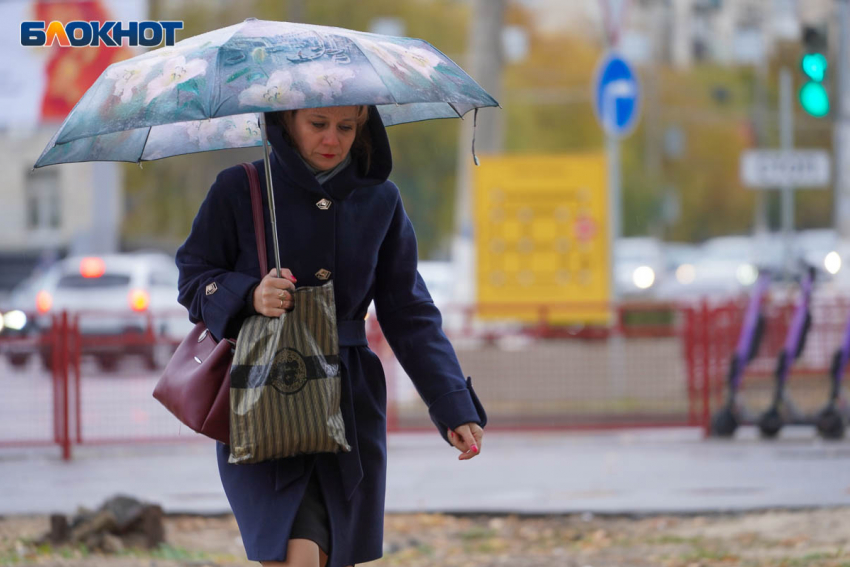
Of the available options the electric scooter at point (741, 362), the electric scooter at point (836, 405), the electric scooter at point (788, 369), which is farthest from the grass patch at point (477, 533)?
the electric scooter at point (836, 405)

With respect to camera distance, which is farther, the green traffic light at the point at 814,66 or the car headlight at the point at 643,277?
the car headlight at the point at 643,277

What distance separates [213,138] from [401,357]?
0.99m

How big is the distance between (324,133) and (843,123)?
1137cm

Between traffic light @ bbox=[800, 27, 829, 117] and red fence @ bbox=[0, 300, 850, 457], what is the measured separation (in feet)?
5.50

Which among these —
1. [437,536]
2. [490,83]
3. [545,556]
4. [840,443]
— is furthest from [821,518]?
[490,83]

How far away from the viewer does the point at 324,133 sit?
11.4 feet

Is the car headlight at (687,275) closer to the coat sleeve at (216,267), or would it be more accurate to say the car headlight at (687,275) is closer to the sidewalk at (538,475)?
the sidewalk at (538,475)

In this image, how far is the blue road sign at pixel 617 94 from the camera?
12570 millimetres

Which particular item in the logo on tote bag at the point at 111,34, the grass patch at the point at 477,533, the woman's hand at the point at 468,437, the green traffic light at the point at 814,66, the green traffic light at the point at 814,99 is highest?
the green traffic light at the point at 814,66

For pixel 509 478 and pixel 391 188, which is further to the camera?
pixel 509 478

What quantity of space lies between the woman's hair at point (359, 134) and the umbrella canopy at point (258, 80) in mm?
183

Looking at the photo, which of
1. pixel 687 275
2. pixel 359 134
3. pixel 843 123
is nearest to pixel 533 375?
pixel 843 123

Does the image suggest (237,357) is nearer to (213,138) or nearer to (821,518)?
(213,138)

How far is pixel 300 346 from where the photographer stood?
11.0ft
